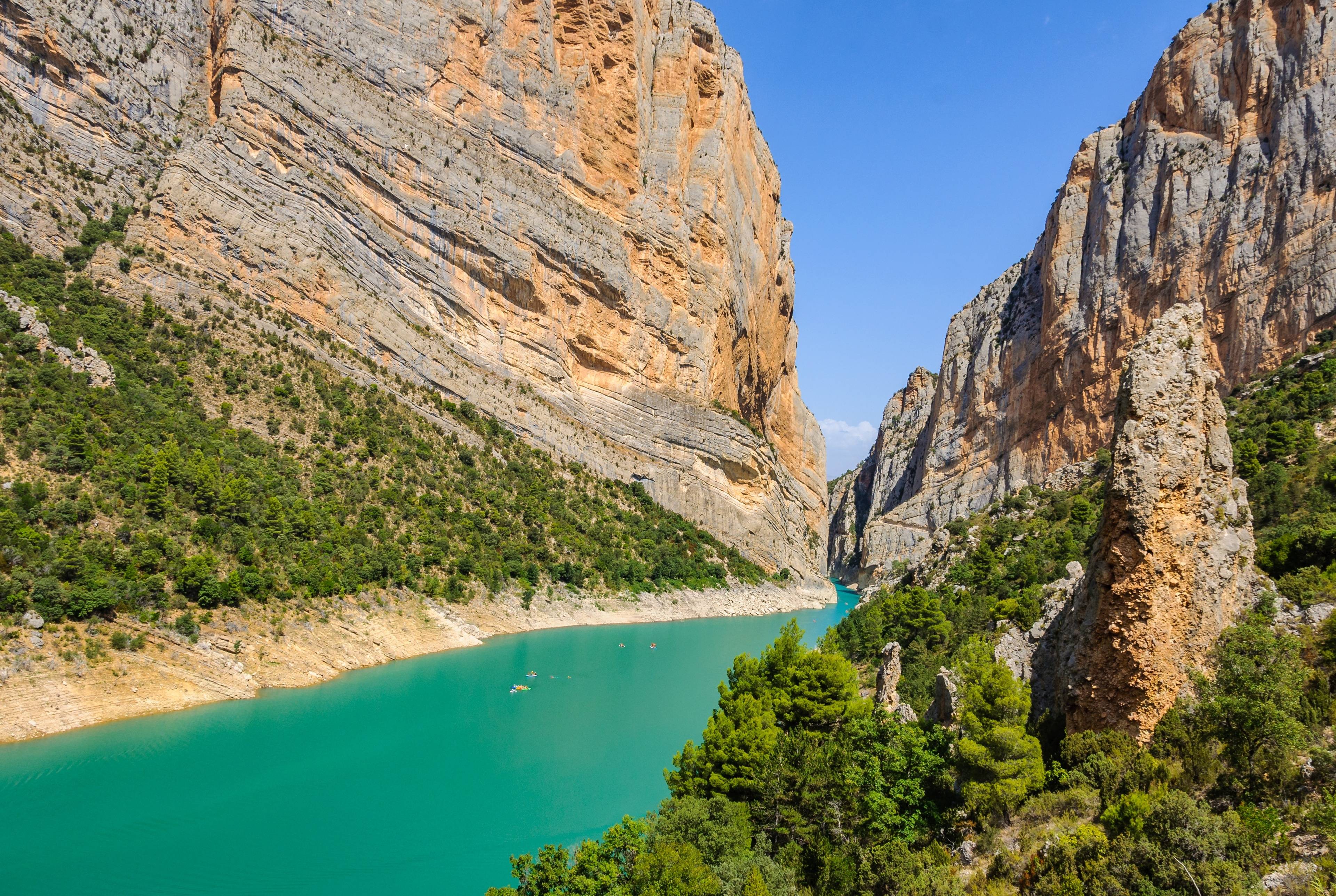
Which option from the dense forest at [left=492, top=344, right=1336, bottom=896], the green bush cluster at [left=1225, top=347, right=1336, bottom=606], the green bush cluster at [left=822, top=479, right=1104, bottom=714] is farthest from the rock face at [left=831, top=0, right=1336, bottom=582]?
the dense forest at [left=492, top=344, right=1336, bottom=896]

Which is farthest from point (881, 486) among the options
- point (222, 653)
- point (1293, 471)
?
point (222, 653)

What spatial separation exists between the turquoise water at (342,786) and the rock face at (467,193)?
1093 inches

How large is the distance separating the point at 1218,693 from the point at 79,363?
1535 inches

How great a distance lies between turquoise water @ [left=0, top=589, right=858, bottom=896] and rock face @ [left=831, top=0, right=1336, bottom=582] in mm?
22894

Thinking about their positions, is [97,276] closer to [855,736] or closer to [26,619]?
[26,619]

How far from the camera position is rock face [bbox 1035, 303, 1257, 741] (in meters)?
8.74

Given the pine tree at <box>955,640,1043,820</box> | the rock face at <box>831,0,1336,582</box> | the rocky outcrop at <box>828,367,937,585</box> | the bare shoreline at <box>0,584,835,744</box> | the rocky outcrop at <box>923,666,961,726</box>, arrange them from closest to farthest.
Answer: the pine tree at <box>955,640,1043,820</box> < the rocky outcrop at <box>923,666,961,726</box> < the bare shoreline at <box>0,584,835,744</box> < the rock face at <box>831,0,1336,582</box> < the rocky outcrop at <box>828,367,937,585</box>

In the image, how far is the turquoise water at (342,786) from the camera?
14172mm

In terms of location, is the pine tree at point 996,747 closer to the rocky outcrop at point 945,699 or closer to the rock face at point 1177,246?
the rocky outcrop at point 945,699

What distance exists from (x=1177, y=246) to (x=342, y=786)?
56145 mm

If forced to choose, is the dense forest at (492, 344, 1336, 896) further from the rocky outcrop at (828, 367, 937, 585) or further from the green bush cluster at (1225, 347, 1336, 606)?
the rocky outcrop at (828, 367, 937, 585)

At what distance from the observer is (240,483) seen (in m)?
30.2

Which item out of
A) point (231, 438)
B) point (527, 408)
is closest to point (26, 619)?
point (231, 438)

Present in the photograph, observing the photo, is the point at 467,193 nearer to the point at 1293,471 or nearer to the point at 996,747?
the point at 1293,471
